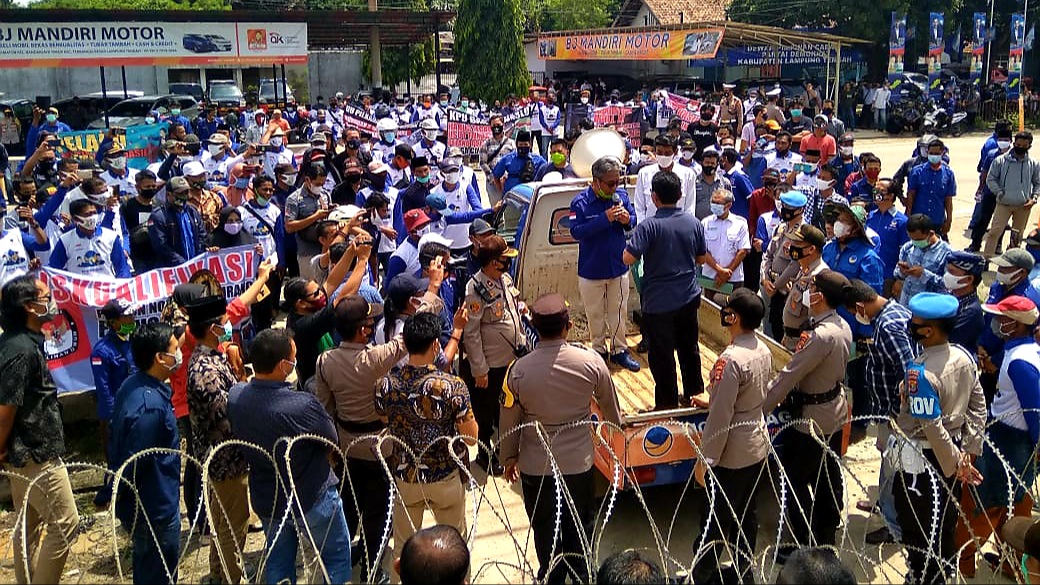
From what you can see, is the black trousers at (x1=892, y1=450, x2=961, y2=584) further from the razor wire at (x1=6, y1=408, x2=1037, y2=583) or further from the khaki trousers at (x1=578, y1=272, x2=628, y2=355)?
the khaki trousers at (x1=578, y1=272, x2=628, y2=355)

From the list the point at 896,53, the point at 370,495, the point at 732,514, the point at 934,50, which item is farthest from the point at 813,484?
the point at 934,50

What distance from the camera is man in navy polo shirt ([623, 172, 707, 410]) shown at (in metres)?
6.39

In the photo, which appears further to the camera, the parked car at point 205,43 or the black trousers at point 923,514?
the parked car at point 205,43

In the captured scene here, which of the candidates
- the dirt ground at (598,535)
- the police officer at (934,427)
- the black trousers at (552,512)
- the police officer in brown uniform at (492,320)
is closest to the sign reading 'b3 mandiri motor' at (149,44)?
the dirt ground at (598,535)

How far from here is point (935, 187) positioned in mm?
11227

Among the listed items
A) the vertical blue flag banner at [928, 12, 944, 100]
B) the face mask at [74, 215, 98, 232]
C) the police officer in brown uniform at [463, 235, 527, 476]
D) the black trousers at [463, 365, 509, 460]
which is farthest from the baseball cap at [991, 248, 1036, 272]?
the vertical blue flag banner at [928, 12, 944, 100]

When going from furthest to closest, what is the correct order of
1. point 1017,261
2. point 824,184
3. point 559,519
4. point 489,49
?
point 489,49 < point 824,184 < point 1017,261 < point 559,519

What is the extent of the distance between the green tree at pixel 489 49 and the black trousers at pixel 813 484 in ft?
75.8

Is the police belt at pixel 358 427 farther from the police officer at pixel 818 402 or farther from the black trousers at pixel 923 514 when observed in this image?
the black trousers at pixel 923 514

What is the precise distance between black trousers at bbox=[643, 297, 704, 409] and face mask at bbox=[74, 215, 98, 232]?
5234 millimetres

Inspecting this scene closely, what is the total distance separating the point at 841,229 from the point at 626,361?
6.57ft

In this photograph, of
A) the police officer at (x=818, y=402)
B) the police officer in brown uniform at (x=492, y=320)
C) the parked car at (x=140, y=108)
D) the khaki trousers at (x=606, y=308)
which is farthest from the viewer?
the parked car at (x=140, y=108)

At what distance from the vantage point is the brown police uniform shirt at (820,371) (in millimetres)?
5262

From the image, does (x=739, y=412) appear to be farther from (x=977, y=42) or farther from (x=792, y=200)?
(x=977, y=42)
